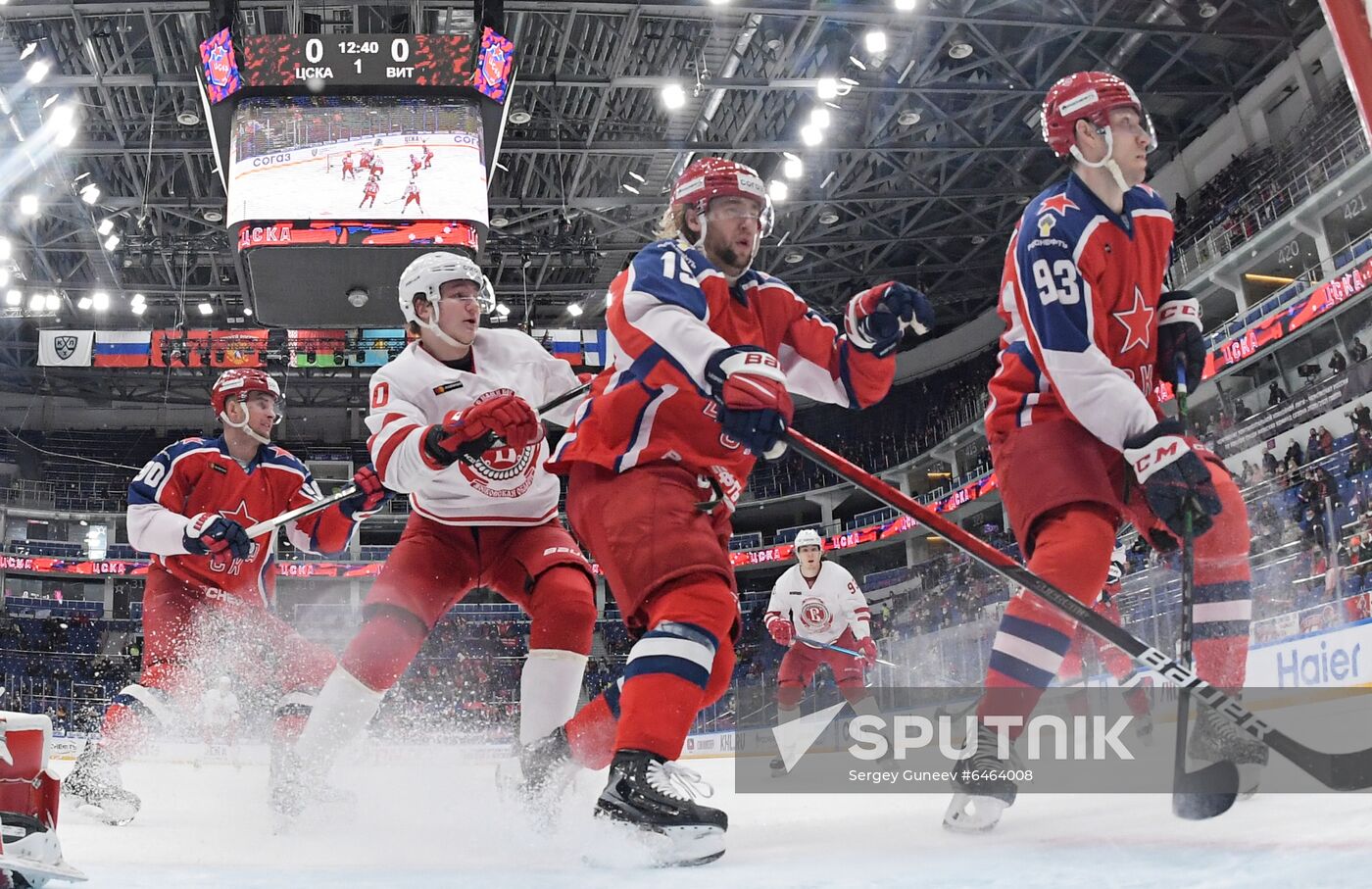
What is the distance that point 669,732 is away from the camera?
188 cm

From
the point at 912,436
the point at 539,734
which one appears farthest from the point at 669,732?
the point at 912,436

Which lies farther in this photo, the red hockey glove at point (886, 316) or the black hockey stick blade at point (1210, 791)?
the red hockey glove at point (886, 316)

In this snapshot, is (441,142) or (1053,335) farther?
(441,142)

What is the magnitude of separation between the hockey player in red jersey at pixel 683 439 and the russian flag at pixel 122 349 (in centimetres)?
2033

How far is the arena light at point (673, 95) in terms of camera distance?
13375 millimetres

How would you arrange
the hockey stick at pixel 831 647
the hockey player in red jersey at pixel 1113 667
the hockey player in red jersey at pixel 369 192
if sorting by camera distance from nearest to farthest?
the hockey player in red jersey at pixel 1113 667, the hockey stick at pixel 831 647, the hockey player in red jersey at pixel 369 192

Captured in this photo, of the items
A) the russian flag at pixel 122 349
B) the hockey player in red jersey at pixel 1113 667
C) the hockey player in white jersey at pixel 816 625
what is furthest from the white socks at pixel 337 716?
the russian flag at pixel 122 349

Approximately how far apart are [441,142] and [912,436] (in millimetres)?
15615

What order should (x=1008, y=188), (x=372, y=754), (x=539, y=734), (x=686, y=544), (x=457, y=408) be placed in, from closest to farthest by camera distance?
(x=686, y=544), (x=539, y=734), (x=457, y=408), (x=372, y=754), (x=1008, y=188)

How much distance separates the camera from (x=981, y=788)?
207cm

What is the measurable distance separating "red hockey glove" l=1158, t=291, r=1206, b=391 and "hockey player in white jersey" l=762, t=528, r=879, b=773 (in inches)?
160

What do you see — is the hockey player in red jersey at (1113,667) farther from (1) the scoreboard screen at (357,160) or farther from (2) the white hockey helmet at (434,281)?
(1) the scoreboard screen at (357,160)

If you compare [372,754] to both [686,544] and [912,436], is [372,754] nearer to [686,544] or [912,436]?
[686,544]

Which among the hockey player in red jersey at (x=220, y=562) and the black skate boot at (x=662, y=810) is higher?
the hockey player in red jersey at (x=220, y=562)
